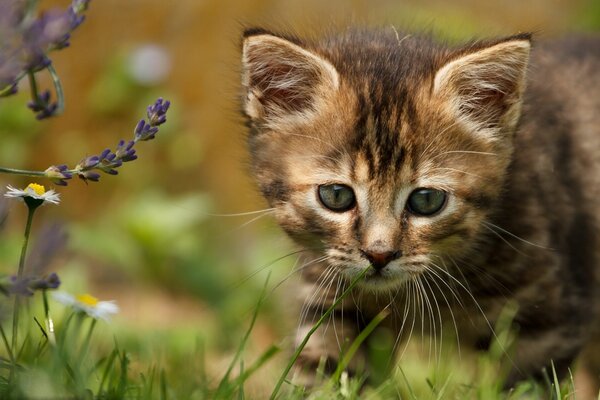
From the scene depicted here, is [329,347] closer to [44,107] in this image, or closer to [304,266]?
[304,266]

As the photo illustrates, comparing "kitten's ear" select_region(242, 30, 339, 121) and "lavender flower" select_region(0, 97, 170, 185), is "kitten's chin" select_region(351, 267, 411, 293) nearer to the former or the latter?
"kitten's ear" select_region(242, 30, 339, 121)

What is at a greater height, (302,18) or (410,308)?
(302,18)

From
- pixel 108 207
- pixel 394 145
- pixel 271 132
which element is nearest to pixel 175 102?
pixel 108 207

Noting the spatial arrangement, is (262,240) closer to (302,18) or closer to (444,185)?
(302,18)

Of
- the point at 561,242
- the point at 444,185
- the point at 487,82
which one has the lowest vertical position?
the point at 561,242

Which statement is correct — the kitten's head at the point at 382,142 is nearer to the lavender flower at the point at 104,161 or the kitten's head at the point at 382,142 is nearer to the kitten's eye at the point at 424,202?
the kitten's eye at the point at 424,202

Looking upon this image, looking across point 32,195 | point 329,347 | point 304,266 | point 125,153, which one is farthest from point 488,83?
point 32,195
